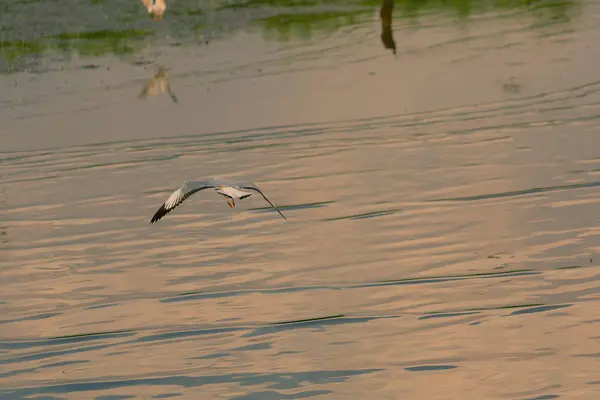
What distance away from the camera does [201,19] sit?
31.3 m

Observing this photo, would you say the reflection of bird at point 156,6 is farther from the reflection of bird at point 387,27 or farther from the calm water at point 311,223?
the reflection of bird at point 387,27

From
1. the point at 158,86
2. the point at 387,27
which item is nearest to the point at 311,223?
the point at 158,86

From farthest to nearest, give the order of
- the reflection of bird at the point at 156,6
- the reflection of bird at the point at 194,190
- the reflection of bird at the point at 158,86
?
the reflection of bird at the point at 156,6 < the reflection of bird at the point at 158,86 < the reflection of bird at the point at 194,190

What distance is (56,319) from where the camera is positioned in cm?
1155

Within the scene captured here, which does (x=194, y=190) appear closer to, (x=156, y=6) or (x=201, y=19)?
(x=156, y=6)

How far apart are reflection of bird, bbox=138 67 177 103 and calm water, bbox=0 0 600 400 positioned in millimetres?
146

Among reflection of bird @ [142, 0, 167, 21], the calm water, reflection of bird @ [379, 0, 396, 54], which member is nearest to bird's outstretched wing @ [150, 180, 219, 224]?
the calm water

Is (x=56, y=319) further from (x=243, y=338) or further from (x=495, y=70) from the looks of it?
(x=495, y=70)

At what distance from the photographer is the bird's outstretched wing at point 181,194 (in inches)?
497

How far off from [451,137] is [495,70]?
17.6 ft

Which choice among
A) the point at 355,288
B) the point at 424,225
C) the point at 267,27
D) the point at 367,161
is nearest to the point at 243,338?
the point at 355,288

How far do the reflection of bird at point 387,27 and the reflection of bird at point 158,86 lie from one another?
449cm

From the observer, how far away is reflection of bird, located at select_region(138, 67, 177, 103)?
22.7 m

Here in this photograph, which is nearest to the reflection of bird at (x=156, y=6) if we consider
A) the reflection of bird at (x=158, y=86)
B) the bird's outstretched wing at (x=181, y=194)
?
the reflection of bird at (x=158, y=86)
